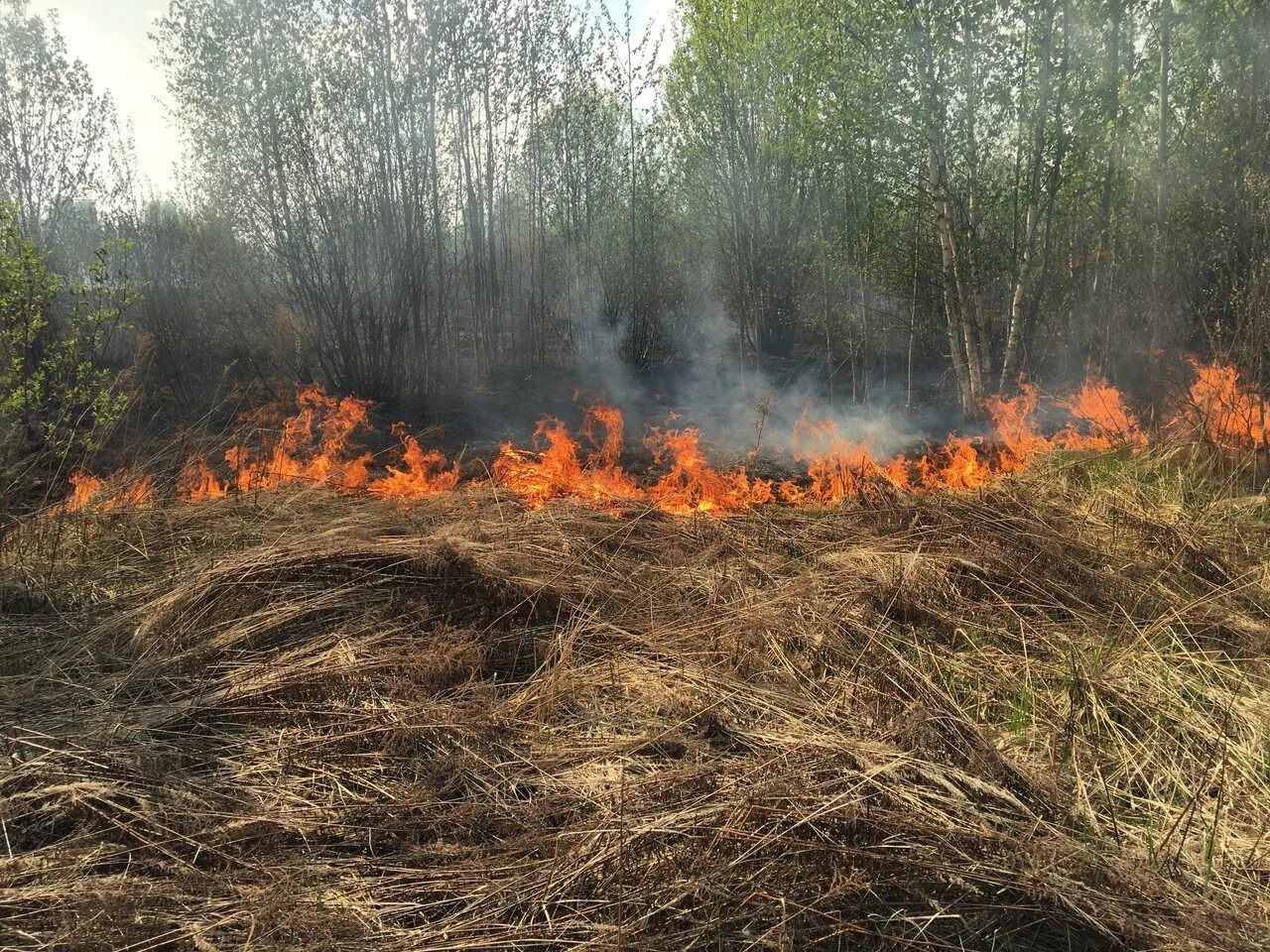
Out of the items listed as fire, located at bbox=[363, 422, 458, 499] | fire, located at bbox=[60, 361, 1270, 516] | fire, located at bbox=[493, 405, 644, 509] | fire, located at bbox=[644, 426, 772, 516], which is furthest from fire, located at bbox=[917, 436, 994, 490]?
fire, located at bbox=[363, 422, 458, 499]

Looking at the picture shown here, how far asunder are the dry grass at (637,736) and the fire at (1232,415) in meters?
1.30

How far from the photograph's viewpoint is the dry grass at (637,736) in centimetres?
172

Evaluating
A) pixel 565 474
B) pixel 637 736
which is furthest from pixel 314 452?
pixel 637 736

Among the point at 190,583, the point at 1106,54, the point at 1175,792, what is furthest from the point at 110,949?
the point at 1106,54

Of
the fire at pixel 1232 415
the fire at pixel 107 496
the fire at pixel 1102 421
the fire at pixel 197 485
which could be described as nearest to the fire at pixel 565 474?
the fire at pixel 197 485

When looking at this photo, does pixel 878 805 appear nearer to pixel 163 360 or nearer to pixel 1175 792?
pixel 1175 792

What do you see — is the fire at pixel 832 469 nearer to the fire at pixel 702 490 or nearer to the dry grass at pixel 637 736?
the fire at pixel 702 490

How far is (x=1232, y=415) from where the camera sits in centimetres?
528

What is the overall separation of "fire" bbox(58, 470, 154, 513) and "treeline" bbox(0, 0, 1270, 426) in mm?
2028

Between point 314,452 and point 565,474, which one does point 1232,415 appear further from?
point 314,452

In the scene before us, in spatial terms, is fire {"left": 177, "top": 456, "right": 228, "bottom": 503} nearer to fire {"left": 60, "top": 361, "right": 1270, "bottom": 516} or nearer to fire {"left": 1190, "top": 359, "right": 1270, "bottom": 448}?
fire {"left": 60, "top": 361, "right": 1270, "bottom": 516}

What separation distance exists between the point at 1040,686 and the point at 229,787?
2.90m

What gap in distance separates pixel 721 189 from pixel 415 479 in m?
11.4

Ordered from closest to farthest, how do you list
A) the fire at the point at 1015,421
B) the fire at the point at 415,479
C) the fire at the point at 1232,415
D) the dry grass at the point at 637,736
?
the dry grass at the point at 637,736 < the fire at the point at 1232,415 < the fire at the point at 415,479 < the fire at the point at 1015,421
